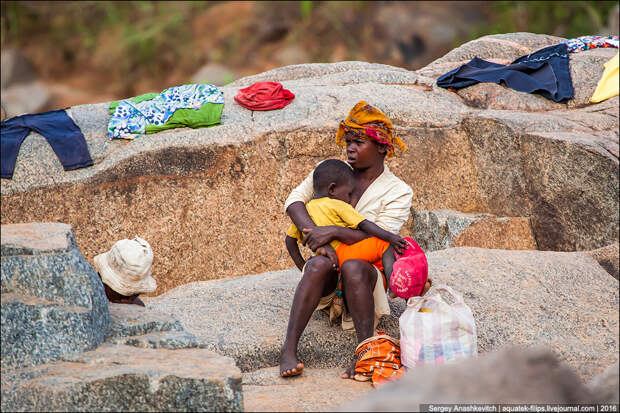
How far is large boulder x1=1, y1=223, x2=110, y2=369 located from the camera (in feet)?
10.2

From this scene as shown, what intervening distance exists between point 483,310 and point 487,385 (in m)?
2.00

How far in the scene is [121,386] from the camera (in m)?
2.96

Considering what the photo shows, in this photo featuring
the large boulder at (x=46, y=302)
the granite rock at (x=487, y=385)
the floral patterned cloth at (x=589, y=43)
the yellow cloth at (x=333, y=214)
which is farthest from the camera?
the floral patterned cloth at (x=589, y=43)

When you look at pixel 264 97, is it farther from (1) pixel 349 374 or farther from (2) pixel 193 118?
(1) pixel 349 374

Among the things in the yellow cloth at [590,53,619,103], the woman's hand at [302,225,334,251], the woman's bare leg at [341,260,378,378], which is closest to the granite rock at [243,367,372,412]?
the woman's bare leg at [341,260,378,378]

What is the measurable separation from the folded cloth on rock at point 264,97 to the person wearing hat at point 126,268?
7.69ft

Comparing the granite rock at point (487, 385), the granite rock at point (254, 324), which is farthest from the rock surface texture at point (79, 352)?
the granite rock at point (487, 385)

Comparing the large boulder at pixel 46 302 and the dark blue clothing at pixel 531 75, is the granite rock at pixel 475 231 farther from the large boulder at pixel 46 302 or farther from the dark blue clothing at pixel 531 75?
the large boulder at pixel 46 302

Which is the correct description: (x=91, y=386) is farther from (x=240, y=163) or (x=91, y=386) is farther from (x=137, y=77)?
(x=137, y=77)

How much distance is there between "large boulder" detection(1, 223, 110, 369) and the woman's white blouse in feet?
4.28

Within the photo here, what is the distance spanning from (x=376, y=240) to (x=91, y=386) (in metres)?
1.72

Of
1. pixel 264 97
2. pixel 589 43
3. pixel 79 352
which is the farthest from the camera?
pixel 589 43

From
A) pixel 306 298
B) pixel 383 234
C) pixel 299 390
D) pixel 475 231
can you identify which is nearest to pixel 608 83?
pixel 475 231

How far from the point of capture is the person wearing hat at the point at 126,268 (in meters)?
4.00
